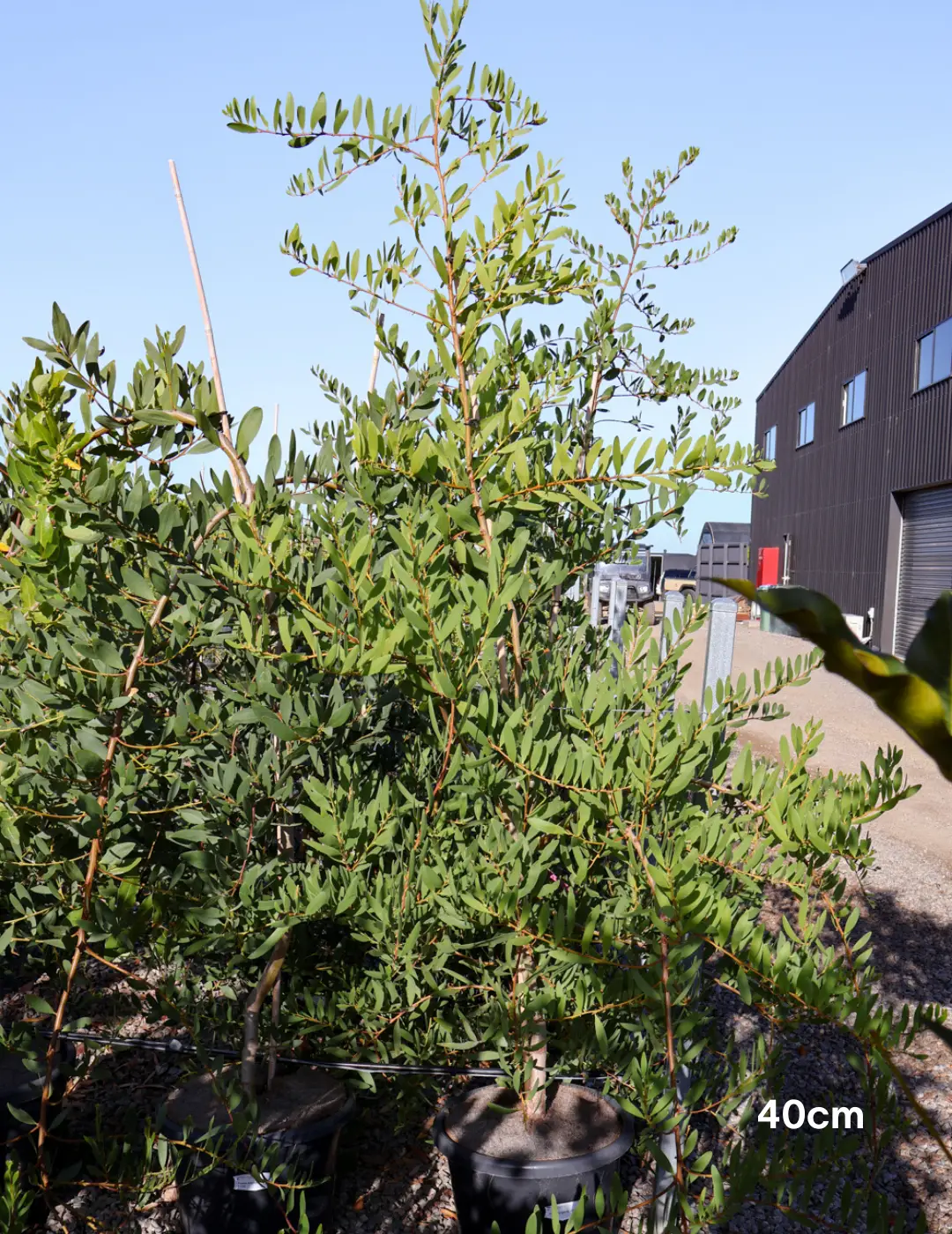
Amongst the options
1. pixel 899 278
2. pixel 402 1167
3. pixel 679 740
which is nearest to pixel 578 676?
pixel 679 740

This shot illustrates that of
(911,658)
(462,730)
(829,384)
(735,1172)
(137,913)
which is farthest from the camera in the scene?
(829,384)

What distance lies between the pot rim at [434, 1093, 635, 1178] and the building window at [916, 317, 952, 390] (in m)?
16.5

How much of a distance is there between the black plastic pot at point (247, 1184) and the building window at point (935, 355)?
16821 millimetres

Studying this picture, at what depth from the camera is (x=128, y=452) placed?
2.19 meters

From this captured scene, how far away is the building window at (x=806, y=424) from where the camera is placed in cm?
2525

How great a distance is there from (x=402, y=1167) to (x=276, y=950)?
1170mm

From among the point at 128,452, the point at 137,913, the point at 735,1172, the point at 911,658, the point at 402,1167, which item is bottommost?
the point at 402,1167

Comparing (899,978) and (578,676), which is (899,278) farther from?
(578,676)

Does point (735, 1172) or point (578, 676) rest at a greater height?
point (578, 676)

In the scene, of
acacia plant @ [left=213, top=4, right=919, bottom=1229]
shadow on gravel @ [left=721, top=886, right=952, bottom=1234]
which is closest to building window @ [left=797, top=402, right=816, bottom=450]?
shadow on gravel @ [left=721, top=886, right=952, bottom=1234]

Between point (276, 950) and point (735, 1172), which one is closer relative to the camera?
point (735, 1172)

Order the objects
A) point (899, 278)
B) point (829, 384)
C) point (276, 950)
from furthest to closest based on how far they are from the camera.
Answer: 1. point (829, 384)
2. point (899, 278)
3. point (276, 950)

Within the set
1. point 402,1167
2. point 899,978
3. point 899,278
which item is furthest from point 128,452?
point 899,278

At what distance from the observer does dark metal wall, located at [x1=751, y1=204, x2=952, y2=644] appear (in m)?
17.2
